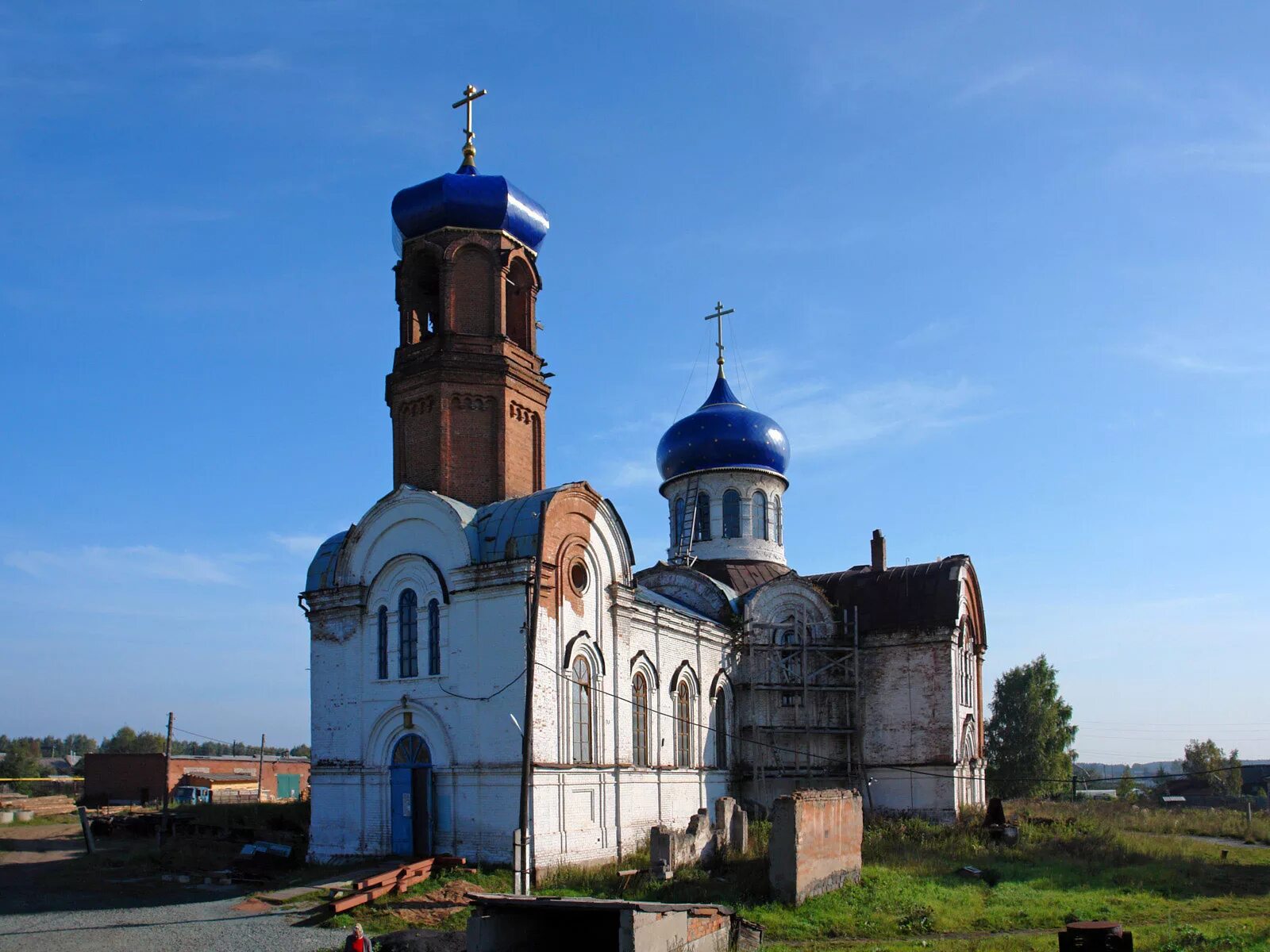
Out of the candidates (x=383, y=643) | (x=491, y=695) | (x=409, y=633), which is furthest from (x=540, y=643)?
(x=383, y=643)

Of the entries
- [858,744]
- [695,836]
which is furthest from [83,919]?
[858,744]

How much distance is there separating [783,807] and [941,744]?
36.9 feet

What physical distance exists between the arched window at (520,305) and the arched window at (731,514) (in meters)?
9.12

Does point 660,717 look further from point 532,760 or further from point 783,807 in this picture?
point 783,807

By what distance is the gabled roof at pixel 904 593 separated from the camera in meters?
26.8

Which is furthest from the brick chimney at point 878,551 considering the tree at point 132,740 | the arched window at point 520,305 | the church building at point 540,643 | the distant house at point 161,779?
the tree at point 132,740

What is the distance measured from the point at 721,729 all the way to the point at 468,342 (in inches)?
411

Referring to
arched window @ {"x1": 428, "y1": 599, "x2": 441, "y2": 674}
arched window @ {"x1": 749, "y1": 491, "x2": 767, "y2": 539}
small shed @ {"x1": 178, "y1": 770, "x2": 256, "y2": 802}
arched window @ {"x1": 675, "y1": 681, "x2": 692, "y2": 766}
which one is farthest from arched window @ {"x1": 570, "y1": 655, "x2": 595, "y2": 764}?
small shed @ {"x1": 178, "y1": 770, "x2": 256, "y2": 802}

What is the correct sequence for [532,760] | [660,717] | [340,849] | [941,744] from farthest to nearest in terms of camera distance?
[941,744] < [660,717] < [340,849] < [532,760]

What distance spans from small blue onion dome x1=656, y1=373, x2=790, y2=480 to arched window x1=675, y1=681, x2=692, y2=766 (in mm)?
7786

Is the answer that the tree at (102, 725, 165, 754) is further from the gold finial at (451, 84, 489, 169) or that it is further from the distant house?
the gold finial at (451, 84, 489, 169)

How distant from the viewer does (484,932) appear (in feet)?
39.2

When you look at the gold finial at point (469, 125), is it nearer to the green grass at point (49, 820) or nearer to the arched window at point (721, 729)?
the arched window at point (721, 729)

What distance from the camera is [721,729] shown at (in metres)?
25.7
